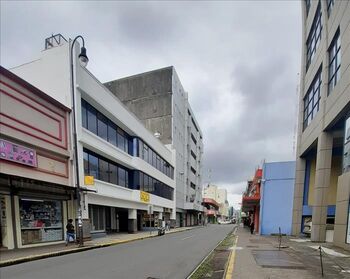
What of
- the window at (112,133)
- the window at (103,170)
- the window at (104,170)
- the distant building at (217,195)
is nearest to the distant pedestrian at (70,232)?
the window at (104,170)

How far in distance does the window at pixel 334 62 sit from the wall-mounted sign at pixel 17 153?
18102mm

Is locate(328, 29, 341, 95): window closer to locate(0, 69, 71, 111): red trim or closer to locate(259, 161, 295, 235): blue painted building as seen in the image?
locate(259, 161, 295, 235): blue painted building

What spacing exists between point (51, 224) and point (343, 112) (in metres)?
17.8

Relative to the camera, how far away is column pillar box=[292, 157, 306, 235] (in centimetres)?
2724

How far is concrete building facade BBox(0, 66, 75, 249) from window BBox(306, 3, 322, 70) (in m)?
20.6

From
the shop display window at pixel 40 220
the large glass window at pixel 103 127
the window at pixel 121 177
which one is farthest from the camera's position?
the window at pixel 121 177

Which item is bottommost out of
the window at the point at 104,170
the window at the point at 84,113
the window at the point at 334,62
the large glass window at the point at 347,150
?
the large glass window at the point at 347,150

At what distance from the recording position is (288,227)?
96.0 feet

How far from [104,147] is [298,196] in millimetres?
18447

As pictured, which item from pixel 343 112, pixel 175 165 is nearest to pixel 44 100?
pixel 343 112

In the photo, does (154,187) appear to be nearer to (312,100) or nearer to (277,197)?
(277,197)

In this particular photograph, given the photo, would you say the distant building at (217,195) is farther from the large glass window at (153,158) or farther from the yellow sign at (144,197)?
the yellow sign at (144,197)

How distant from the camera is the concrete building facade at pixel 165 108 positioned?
45.4 meters

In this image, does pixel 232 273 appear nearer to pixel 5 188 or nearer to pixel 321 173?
pixel 5 188
